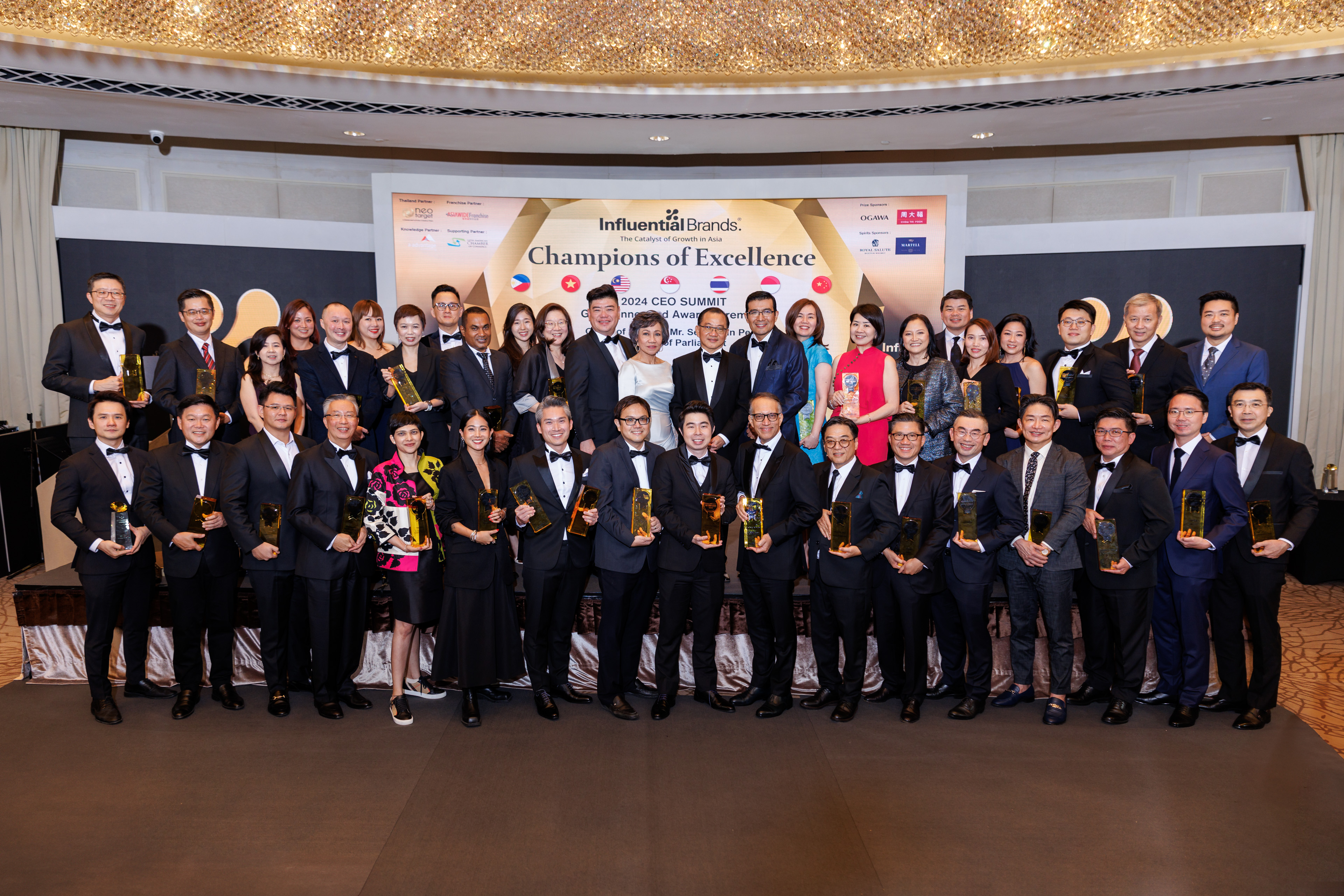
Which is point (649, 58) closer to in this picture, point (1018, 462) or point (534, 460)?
point (534, 460)

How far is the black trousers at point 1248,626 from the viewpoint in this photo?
13.7 ft

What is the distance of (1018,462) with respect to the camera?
4363 mm

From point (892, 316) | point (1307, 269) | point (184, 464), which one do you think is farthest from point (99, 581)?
point (1307, 269)

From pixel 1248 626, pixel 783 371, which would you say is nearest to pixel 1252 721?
pixel 1248 626

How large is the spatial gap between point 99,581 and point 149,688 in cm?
76

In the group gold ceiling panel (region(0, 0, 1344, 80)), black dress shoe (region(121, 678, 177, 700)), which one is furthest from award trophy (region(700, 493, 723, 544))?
gold ceiling panel (region(0, 0, 1344, 80))

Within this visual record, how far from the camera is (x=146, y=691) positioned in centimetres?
457

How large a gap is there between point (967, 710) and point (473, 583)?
2.76 metres

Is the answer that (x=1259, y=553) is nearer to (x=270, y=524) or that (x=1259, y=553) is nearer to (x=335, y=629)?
(x=335, y=629)

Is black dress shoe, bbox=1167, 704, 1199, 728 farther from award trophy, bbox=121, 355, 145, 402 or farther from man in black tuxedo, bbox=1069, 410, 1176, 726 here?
award trophy, bbox=121, 355, 145, 402

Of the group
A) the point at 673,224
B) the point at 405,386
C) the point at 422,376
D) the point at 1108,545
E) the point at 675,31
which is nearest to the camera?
the point at 1108,545

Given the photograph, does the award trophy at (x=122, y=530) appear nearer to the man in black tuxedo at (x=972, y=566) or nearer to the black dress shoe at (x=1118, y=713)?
the man in black tuxedo at (x=972, y=566)

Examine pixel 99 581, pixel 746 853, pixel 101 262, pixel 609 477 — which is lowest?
pixel 746 853

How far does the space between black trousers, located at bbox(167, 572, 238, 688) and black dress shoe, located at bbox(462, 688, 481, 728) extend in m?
1.39
